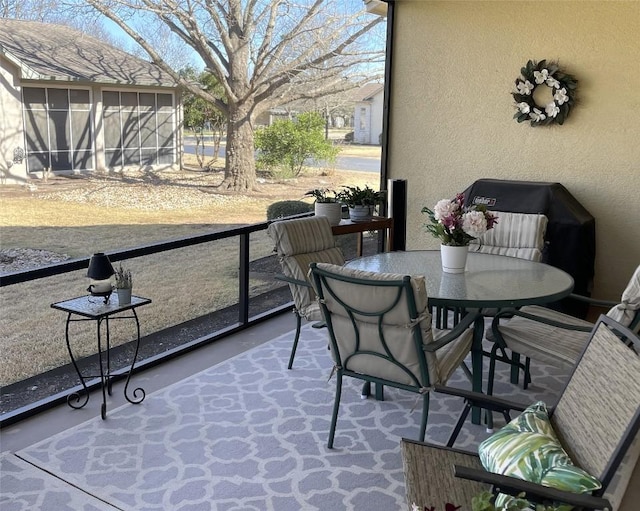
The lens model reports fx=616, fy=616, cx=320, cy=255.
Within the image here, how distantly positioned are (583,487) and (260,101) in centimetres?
890

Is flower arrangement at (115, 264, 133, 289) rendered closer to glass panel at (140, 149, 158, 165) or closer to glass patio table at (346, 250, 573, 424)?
glass patio table at (346, 250, 573, 424)

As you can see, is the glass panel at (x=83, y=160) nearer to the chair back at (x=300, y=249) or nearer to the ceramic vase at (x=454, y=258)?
the chair back at (x=300, y=249)

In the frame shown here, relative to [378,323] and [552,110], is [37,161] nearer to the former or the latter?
[552,110]

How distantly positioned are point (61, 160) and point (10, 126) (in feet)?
3.30

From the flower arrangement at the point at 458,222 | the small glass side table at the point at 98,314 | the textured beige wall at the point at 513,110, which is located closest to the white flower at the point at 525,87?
the textured beige wall at the point at 513,110

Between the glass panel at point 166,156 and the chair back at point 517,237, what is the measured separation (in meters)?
7.59

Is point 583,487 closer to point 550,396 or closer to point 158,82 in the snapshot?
point 550,396

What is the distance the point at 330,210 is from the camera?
4551mm

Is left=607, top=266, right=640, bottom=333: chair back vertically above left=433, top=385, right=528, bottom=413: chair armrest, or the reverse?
left=607, top=266, right=640, bottom=333: chair back

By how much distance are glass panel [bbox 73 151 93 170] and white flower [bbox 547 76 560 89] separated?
744cm

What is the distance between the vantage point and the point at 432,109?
5.70m

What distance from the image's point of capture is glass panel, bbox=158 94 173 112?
10.1 meters

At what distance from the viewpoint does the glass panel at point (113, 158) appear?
1014 cm

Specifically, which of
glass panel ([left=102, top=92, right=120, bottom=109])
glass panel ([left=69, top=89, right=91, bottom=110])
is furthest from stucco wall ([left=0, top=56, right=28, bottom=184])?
glass panel ([left=102, top=92, right=120, bottom=109])
